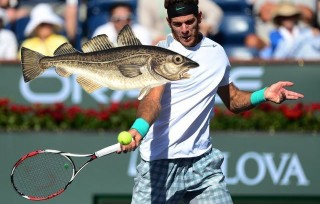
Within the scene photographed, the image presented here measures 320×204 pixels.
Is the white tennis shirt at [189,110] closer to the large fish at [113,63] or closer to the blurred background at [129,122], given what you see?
the large fish at [113,63]

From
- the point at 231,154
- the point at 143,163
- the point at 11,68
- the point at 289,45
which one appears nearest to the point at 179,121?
the point at 143,163

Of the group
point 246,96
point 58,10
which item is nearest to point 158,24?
point 58,10

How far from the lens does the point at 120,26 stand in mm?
9453

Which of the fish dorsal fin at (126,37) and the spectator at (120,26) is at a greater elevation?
the spectator at (120,26)

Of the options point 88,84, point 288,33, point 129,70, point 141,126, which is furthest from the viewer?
point 288,33

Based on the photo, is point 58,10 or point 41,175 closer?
point 41,175

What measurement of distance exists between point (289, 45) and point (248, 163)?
187cm

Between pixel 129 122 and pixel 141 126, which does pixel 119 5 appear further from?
pixel 141 126

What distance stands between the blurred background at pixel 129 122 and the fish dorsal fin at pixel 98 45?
380 cm

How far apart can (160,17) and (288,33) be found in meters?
1.42

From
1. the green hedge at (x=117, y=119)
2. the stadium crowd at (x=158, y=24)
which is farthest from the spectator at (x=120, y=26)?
the green hedge at (x=117, y=119)

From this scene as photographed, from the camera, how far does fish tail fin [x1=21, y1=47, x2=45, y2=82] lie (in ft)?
15.8

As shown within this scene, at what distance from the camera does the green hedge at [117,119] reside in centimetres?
868

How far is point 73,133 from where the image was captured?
8602mm
